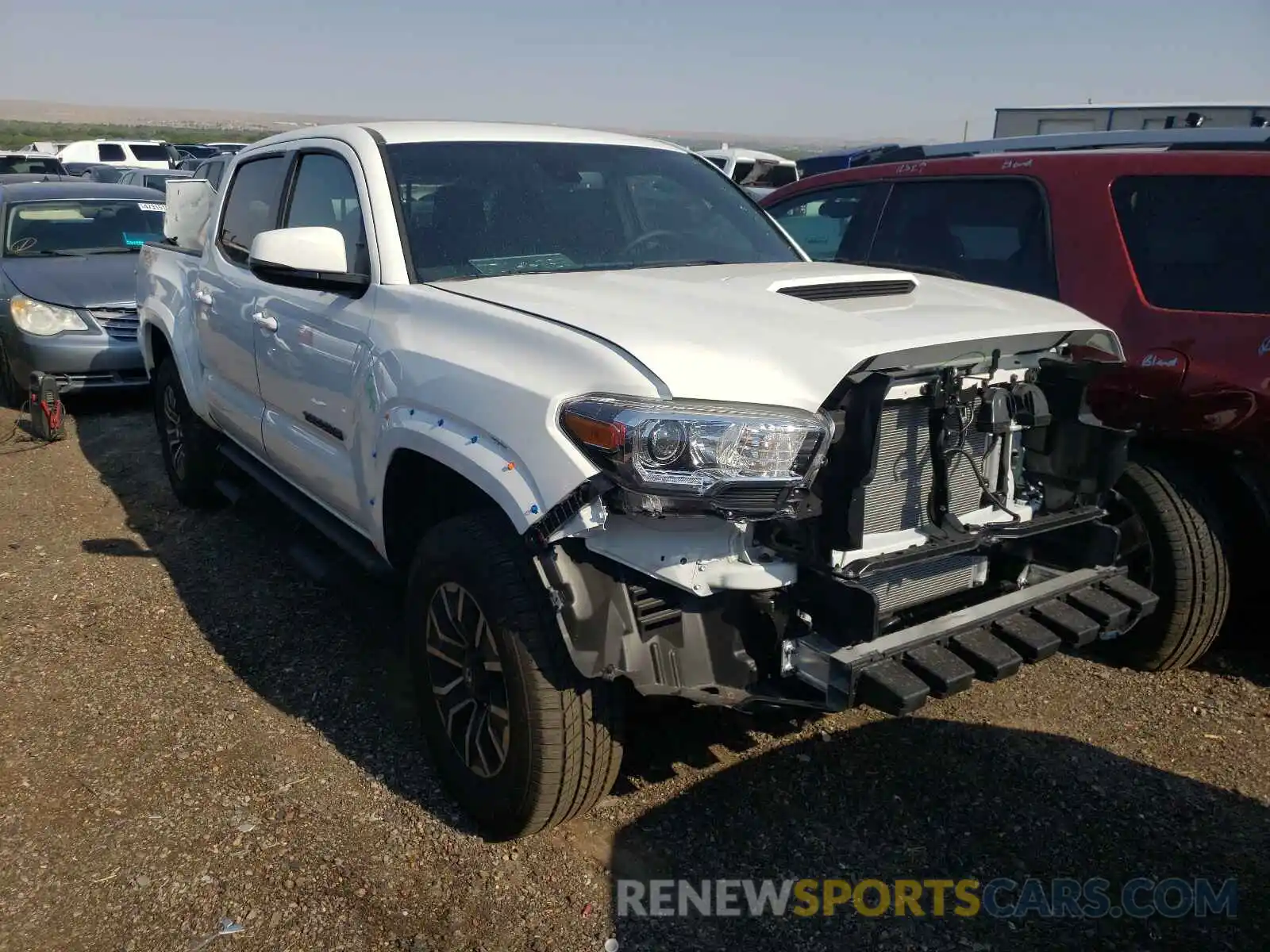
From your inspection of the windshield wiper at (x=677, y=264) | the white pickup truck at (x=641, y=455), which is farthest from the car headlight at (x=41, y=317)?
the windshield wiper at (x=677, y=264)

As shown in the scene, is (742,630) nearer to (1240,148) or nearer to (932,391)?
(932,391)

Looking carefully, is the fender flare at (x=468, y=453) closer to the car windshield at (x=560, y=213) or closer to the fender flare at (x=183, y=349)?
the car windshield at (x=560, y=213)

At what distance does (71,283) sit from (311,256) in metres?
5.94

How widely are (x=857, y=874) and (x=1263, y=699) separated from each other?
1.94 m

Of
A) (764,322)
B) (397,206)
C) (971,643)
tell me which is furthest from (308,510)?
(971,643)

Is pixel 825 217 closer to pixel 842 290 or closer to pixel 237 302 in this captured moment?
pixel 842 290

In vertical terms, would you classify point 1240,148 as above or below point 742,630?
above

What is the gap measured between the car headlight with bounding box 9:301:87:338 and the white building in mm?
8819

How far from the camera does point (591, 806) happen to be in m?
2.83

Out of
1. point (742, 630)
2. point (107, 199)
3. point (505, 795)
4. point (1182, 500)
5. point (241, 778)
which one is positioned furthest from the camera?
point (107, 199)

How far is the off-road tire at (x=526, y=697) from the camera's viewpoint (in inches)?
101

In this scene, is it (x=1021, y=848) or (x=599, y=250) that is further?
(x=599, y=250)

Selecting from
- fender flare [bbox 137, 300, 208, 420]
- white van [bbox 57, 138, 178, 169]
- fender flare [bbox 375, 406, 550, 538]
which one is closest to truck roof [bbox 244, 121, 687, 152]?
fender flare [bbox 375, 406, 550, 538]

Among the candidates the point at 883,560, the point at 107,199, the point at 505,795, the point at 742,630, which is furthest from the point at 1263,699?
the point at 107,199
